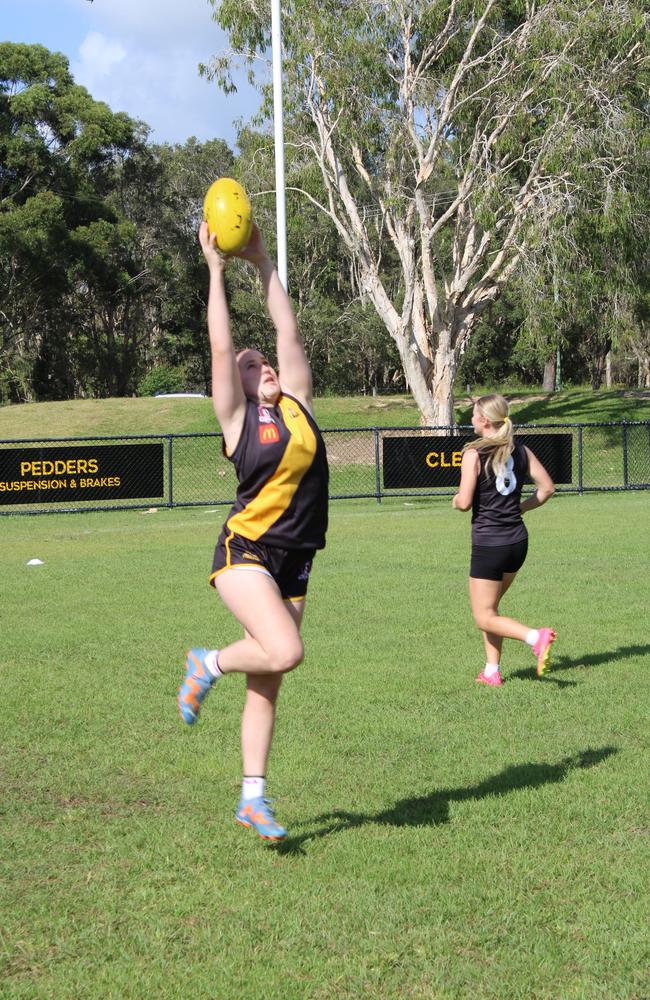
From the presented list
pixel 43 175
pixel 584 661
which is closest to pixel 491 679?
pixel 584 661

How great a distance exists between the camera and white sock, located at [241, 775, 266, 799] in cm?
449

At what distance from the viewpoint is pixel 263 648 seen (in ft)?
14.4

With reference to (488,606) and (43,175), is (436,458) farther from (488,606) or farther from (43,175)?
(43,175)

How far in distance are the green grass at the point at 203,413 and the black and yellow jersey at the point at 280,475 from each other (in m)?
33.5

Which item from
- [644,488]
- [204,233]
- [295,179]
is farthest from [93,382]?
[204,233]

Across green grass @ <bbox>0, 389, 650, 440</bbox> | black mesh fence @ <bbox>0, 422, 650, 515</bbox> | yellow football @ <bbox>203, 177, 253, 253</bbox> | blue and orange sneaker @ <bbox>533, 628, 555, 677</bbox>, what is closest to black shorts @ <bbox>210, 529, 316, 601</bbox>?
yellow football @ <bbox>203, 177, 253, 253</bbox>

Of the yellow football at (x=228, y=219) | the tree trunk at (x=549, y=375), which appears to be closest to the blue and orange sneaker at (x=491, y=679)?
the yellow football at (x=228, y=219)

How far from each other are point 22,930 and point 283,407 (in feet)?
7.04

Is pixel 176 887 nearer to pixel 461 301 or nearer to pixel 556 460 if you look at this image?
pixel 556 460

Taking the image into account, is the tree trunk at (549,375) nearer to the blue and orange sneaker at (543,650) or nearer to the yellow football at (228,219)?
the blue and orange sneaker at (543,650)

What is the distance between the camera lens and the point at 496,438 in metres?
7.36

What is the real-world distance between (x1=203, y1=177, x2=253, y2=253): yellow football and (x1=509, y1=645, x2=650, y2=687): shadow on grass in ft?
13.9

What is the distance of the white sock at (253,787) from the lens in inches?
177

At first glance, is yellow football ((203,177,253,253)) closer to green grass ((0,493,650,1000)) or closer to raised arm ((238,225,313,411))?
raised arm ((238,225,313,411))
